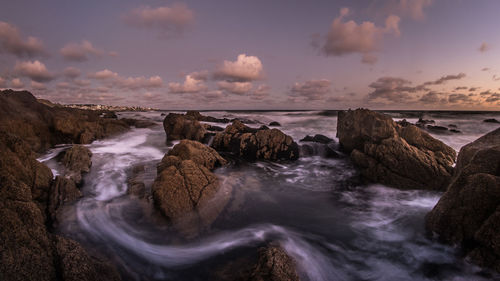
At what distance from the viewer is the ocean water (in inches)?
148

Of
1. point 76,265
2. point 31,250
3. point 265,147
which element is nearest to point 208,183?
point 76,265

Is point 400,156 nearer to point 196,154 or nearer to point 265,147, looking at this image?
point 265,147

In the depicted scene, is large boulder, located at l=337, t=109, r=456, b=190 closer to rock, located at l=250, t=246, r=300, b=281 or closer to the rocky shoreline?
the rocky shoreline

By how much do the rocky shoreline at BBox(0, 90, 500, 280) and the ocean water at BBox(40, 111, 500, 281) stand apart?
284mm

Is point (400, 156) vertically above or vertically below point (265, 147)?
above

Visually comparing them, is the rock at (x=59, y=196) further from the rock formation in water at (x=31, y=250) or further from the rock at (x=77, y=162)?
the rock formation in water at (x=31, y=250)

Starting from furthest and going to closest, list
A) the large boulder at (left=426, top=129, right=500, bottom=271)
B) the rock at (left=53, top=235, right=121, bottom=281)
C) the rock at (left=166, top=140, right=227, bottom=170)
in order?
the rock at (left=166, top=140, right=227, bottom=170)
the large boulder at (left=426, top=129, right=500, bottom=271)
the rock at (left=53, top=235, right=121, bottom=281)

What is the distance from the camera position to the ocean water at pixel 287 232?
12.3 ft

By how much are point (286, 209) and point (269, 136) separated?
5342 millimetres

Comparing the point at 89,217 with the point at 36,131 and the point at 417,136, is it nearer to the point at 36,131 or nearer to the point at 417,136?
the point at 36,131

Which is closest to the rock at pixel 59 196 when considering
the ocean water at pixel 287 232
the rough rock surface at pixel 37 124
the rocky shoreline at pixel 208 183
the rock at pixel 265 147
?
the rocky shoreline at pixel 208 183

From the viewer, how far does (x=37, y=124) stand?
10.6 meters

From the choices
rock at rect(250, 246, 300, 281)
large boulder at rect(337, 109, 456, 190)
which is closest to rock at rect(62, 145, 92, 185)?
rock at rect(250, 246, 300, 281)

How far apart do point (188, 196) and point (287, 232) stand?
8.18 feet
